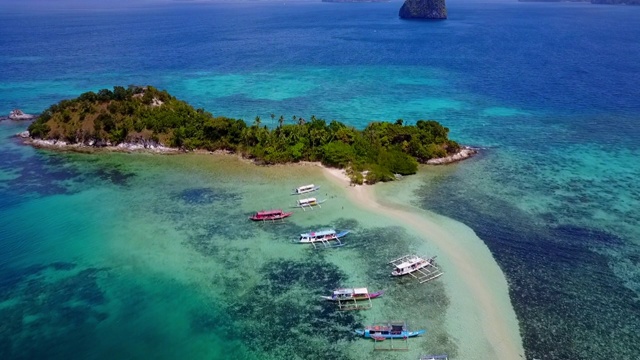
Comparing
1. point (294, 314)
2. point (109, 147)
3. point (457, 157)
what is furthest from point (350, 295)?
point (109, 147)

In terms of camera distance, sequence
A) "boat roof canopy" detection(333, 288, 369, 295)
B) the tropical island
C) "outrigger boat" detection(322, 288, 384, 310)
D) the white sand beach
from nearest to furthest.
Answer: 1. the white sand beach
2. "outrigger boat" detection(322, 288, 384, 310)
3. "boat roof canopy" detection(333, 288, 369, 295)
4. the tropical island

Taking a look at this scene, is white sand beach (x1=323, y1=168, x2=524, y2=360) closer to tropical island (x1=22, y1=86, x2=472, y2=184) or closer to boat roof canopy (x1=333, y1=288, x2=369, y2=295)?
boat roof canopy (x1=333, y1=288, x2=369, y2=295)

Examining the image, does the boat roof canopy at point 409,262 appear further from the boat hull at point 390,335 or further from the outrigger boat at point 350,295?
the boat hull at point 390,335

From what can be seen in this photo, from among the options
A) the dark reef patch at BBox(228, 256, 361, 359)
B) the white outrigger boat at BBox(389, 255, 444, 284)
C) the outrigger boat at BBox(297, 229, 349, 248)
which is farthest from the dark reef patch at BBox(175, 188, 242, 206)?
the white outrigger boat at BBox(389, 255, 444, 284)

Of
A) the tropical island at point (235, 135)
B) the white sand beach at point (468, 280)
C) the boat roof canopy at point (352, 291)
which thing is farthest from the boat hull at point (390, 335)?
the tropical island at point (235, 135)

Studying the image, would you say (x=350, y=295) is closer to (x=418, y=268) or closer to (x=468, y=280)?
(x=418, y=268)
